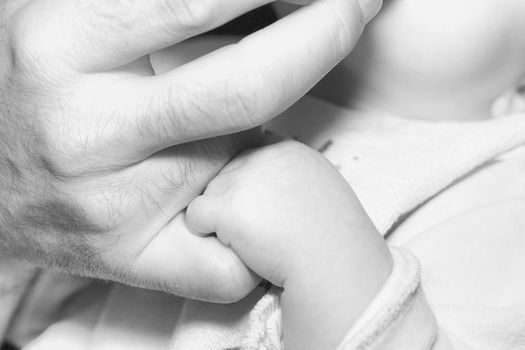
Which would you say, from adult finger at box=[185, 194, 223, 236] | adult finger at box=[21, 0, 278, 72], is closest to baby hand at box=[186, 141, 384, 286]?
adult finger at box=[185, 194, 223, 236]

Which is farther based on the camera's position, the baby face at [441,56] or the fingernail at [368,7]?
the baby face at [441,56]

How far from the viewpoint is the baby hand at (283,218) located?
58 centimetres

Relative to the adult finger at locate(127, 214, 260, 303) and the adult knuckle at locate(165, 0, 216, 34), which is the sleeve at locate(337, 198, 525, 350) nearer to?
the adult finger at locate(127, 214, 260, 303)

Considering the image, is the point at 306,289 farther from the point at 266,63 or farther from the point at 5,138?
the point at 5,138

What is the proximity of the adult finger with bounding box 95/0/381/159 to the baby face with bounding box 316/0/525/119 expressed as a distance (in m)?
0.19

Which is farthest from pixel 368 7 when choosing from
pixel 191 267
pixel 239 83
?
pixel 191 267

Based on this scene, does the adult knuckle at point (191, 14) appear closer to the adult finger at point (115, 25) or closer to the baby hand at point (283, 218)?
the adult finger at point (115, 25)

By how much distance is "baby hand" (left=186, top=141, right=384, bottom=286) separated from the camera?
22.9 inches

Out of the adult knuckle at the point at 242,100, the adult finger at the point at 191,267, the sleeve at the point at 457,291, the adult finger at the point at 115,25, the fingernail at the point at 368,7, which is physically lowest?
the sleeve at the point at 457,291

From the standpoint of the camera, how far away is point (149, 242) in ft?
2.08

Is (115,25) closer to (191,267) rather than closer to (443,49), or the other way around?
(191,267)

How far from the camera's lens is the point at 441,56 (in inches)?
30.0

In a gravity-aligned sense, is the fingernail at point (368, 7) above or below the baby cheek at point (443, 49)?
above

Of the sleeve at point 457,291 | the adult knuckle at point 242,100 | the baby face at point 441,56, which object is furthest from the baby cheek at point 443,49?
the adult knuckle at point 242,100
